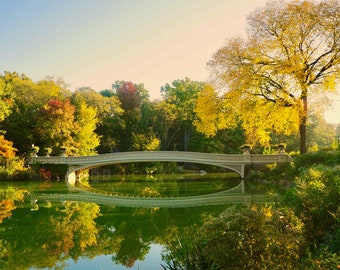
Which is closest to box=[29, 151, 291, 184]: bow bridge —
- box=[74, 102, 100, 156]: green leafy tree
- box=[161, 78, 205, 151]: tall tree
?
box=[74, 102, 100, 156]: green leafy tree

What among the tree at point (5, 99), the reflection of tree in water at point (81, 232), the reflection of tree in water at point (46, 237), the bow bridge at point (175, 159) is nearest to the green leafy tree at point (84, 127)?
the bow bridge at point (175, 159)

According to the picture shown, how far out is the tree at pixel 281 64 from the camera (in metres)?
18.0

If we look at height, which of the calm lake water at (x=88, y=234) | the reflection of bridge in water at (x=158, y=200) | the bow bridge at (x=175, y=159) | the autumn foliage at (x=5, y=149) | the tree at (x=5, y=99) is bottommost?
the reflection of bridge in water at (x=158, y=200)

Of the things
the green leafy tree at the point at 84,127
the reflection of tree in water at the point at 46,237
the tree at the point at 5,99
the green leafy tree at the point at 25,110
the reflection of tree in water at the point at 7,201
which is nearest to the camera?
the reflection of tree in water at the point at 46,237

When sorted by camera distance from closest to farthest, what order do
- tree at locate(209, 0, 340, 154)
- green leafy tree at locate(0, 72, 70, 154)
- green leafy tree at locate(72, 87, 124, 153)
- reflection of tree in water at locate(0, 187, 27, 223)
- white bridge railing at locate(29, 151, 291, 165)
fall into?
1. reflection of tree in water at locate(0, 187, 27, 223)
2. tree at locate(209, 0, 340, 154)
3. white bridge railing at locate(29, 151, 291, 165)
4. green leafy tree at locate(0, 72, 70, 154)
5. green leafy tree at locate(72, 87, 124, 153)

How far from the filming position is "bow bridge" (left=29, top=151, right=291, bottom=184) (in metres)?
23.2

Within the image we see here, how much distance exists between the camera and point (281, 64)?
1859 centimetres

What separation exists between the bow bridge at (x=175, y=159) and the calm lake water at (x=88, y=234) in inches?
403

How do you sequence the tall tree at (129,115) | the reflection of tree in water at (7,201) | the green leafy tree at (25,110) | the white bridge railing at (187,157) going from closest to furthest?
the reflection of tree in water at (7,201) < the white bridge railing at (187,157) < the green leafy tree at (25,110) < the tall tree at (129,115)

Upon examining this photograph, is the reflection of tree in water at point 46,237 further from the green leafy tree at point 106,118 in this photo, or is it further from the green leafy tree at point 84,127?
the green leafy tree at point 106,118

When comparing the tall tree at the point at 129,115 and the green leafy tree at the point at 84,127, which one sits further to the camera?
the tall tree at the point at 129,115

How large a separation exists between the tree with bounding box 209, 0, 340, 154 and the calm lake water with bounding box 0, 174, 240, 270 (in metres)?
8.48

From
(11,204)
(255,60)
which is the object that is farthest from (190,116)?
(11,204)

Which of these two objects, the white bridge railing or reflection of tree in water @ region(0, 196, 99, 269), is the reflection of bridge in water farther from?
the white bridge railing
